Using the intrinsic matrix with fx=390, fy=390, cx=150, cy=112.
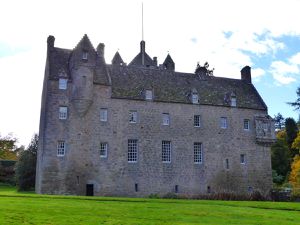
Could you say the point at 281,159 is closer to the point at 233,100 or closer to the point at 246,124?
the point at 246,124

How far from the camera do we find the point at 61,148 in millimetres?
37156

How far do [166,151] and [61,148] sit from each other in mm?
11036

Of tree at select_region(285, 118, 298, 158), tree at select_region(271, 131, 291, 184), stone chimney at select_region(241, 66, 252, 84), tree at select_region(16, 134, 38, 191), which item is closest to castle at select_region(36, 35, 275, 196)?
stone chimney at select_region(241, 66, 252, 84)

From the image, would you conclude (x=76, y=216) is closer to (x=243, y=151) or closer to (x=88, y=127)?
(x=88, y=127)

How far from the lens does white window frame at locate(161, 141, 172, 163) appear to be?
41000 millimetres

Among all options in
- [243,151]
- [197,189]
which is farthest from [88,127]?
[243,151]

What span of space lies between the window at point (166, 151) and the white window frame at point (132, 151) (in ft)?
10.1

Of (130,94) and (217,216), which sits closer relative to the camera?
(217,216)

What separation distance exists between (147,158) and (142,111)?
4.92 metres

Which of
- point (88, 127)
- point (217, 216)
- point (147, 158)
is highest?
point (88, 127)

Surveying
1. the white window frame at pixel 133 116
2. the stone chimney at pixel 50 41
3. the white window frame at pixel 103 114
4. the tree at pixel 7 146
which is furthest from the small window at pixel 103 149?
the tree at pixel 7 146

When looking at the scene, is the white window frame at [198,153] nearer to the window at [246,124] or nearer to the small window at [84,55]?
the window at [246,124]

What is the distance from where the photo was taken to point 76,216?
51.4ft

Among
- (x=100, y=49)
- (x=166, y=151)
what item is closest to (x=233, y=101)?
(x=166, y=151)
